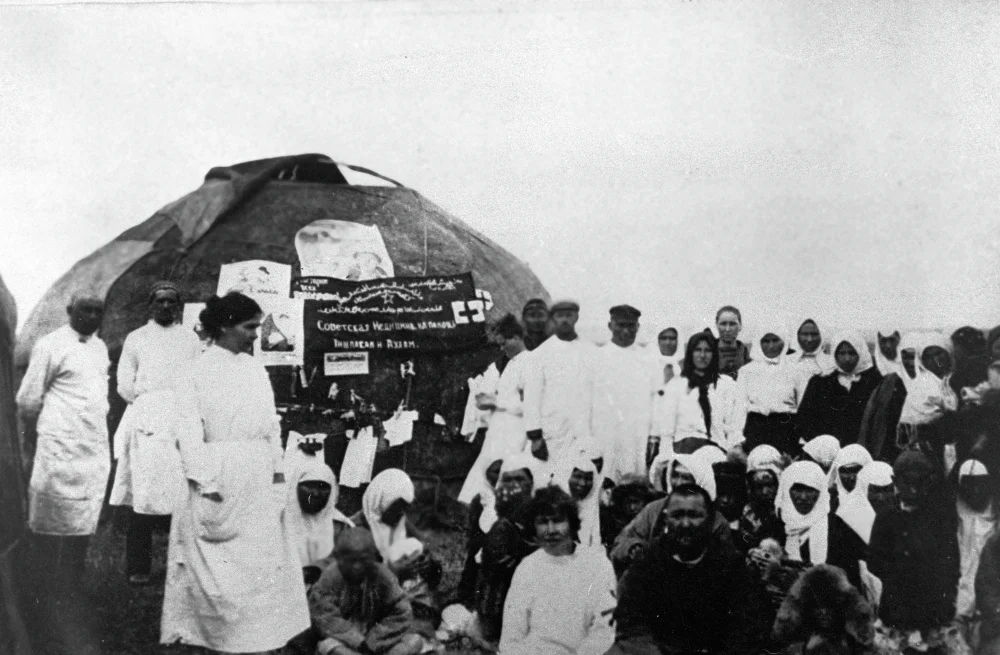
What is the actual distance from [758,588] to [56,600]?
2.90m

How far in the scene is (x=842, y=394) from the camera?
3.50 meters

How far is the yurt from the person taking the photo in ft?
11.1

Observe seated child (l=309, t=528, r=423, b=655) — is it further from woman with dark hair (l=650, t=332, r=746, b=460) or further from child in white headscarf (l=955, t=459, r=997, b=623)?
child in white headscarf (l=955, t=459, r=997, b=623)

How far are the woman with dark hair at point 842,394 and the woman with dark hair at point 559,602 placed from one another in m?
1.07

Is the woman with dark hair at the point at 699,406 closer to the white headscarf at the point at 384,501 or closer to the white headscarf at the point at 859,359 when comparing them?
the white headscarf at the point at 859,359

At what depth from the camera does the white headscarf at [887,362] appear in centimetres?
352

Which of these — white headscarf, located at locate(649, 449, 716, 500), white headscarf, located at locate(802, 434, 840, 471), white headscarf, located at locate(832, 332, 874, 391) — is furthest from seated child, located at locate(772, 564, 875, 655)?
white headscarf, located at locate(832, 332, 874, 391)

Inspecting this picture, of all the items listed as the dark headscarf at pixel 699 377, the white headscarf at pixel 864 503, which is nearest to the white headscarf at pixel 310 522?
the dark headscarf at pixel 699 377

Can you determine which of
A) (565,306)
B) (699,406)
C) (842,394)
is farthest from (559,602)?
(842,394)

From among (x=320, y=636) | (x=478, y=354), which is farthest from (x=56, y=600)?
(x=478, y=354)

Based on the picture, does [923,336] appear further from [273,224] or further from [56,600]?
[56,600]

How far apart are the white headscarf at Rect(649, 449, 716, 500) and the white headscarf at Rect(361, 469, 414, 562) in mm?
1006

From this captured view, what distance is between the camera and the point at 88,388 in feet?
11.1

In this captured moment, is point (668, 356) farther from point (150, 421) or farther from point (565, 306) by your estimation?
point (150, 421)
